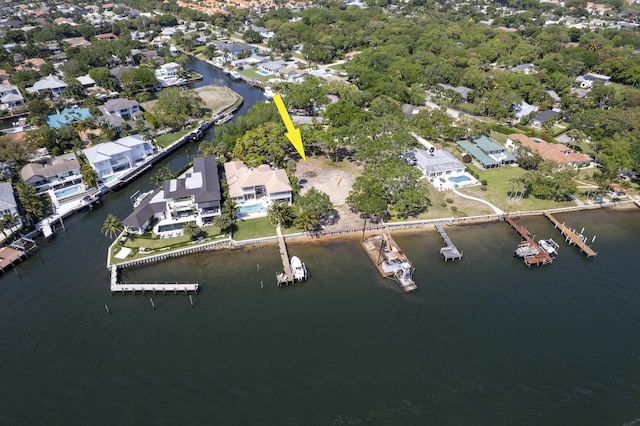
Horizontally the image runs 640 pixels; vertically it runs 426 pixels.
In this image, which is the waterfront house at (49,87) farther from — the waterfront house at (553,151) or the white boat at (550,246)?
the white boat at (550,246)

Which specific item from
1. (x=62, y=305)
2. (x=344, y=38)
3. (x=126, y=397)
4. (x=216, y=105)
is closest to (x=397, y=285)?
(x=126, y=397)

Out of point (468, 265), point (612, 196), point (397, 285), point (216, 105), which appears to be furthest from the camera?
point (216, 105)

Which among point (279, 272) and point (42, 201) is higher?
point (42, 201)

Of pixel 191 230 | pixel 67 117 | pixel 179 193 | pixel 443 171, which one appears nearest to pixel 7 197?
pixel 179 193

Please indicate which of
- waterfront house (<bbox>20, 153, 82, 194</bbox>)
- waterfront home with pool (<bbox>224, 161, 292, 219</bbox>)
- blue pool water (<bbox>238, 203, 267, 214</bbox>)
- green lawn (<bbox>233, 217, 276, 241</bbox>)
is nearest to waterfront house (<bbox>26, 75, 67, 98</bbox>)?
waterfront house (<bbox>20, 153, 82, 194</bbox>)

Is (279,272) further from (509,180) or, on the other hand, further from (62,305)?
(509,180)

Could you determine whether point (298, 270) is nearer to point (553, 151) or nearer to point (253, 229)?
point (253, 229)

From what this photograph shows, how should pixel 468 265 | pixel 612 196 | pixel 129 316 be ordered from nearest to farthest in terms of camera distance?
pixel 129 316 → pixel 468 265 → pixel 612 196
